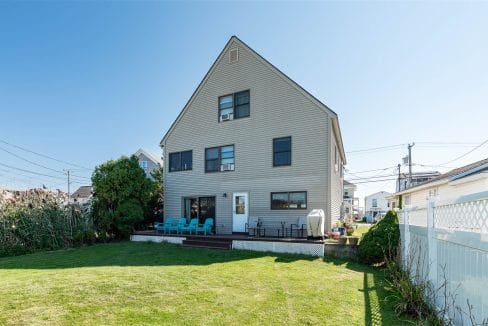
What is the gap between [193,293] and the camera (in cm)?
579

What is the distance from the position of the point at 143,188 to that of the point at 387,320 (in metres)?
14.8

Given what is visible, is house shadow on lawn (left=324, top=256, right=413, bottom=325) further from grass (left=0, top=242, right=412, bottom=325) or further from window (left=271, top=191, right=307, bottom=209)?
window (left=271, top=191, right=307, bottom=209)

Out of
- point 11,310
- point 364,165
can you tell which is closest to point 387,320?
point 11,310

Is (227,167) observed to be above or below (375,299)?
above

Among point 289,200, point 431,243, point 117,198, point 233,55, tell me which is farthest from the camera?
point 117,198

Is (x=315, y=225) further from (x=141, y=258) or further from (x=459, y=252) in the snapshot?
(x=459, y=252)

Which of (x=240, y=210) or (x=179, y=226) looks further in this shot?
(x=179, y=226)

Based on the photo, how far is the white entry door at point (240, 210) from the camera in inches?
568

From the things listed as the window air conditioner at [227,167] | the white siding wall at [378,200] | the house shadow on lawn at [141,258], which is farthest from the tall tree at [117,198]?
the white siding wall at [378,200]

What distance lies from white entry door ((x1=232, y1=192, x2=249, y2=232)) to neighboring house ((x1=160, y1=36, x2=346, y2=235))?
4 centimetres

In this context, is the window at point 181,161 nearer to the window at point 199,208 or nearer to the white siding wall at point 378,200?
the window at point 199,208

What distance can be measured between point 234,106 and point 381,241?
984 centimetres

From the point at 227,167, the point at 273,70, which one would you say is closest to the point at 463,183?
the point at 273,70

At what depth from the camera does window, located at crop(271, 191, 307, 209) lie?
43.1ft
